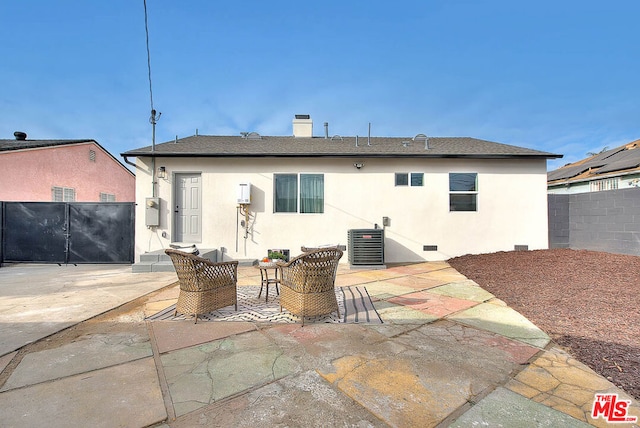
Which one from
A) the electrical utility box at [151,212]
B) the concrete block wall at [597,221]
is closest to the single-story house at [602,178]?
the concrete block wall at [597,221]

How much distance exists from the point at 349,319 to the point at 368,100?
12700 millimetres

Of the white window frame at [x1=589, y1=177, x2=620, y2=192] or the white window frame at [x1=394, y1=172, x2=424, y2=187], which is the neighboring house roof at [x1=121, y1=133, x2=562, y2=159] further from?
the white window frame at [x1=589, y1=177, x2=620, y2=192]

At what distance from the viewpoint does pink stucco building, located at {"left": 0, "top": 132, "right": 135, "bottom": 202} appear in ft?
34.7

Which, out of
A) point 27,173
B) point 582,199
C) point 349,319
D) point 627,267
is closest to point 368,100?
point 582,199

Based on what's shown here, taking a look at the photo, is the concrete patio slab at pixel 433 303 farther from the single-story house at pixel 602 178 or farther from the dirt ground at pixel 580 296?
the single-story house at pixel 602 178

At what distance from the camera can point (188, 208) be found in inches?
303

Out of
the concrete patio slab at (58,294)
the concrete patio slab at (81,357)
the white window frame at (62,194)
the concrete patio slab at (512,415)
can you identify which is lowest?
the concrete patio slab at (58,294)

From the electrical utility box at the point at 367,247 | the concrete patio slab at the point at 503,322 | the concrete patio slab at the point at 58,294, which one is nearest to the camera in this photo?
the concrete patio slab at the point at 503,322

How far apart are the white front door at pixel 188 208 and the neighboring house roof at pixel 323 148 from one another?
755 mm

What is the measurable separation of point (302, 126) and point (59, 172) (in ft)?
37.7

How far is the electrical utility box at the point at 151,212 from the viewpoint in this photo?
24.1 feet

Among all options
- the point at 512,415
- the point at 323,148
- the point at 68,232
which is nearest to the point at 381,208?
the point at 323,148

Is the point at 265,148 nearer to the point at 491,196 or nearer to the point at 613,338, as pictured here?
the point at 491,196

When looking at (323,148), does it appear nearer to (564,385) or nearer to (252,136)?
(252,136)
